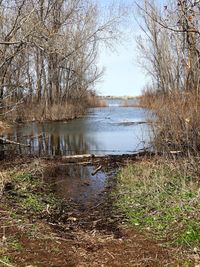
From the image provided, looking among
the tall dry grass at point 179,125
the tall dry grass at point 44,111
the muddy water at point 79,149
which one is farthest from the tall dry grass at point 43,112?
the tall dry grass at point 179,125

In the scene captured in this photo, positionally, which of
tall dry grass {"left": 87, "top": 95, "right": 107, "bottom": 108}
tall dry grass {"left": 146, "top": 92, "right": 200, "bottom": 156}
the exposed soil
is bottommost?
the exposed soil

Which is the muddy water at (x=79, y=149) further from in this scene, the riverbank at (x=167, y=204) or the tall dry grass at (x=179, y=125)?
the tall dry grass at (x=179, y=125)

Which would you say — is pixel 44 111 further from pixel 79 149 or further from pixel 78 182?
pixel 78 182

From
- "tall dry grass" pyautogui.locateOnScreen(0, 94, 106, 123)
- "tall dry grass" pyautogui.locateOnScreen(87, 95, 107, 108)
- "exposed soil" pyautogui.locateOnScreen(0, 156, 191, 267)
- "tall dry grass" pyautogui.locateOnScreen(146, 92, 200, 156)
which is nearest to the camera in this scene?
"exposed soil" pyautogui.locateOnScreen(0, 156, 191, 267)

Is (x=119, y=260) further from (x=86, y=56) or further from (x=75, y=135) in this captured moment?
(x=86, y=56)

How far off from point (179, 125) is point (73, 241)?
6370mm

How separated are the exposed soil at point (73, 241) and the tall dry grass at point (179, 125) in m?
3.99

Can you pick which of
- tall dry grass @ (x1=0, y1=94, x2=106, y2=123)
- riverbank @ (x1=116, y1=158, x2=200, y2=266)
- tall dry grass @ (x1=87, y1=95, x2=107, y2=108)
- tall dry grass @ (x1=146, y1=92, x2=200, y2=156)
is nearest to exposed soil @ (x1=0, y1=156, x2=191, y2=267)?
riverbank @ (x1=116, y1=158, x2=200, y2=266)

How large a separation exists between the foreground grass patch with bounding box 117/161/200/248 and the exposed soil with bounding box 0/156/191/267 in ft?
0.77

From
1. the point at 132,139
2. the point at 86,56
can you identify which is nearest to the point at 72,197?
the point at 132,139

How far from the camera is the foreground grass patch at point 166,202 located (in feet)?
14.6

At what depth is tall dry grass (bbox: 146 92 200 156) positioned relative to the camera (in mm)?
9352

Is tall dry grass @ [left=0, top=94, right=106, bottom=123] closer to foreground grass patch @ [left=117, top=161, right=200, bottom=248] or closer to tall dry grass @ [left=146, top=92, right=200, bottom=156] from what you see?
tall dry grass @ [left=146, top=92, right=200, bottom=156]

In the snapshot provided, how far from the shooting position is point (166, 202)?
5289mm
